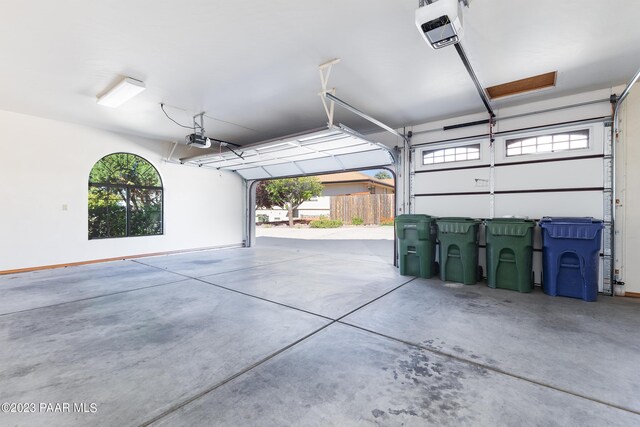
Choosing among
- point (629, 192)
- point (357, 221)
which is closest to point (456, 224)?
point (629, 192)

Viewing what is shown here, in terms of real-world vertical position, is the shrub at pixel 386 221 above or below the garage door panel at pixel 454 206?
below

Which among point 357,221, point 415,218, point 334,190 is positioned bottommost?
point 357,221

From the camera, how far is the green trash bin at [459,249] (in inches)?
177

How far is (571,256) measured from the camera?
3.83 metres

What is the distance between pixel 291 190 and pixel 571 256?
15204 millimetres

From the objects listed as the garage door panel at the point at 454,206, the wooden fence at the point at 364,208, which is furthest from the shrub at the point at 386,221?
the garage door panel at the point at 454,206

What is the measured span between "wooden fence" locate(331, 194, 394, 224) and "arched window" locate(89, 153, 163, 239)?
1322cm

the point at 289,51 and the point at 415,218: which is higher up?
the point at 289,51

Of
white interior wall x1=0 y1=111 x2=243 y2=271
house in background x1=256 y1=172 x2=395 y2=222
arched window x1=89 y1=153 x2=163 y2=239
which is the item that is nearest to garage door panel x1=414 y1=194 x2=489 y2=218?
white interior wall x1=0 y1=111 x2=243 y2=271

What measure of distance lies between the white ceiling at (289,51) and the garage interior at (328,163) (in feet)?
0.09

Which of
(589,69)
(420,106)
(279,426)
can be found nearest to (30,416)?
(279,426)

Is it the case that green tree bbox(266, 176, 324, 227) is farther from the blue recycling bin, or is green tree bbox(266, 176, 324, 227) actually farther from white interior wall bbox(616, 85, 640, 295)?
white interior wall bbox(616, 85, 640, 295)

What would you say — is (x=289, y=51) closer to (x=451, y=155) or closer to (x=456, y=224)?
(x=456, y=224)

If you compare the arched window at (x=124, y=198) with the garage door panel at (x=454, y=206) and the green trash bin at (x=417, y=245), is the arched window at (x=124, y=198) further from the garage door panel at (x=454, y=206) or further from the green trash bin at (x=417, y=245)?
the garage door panel at (x=454, y=206)
